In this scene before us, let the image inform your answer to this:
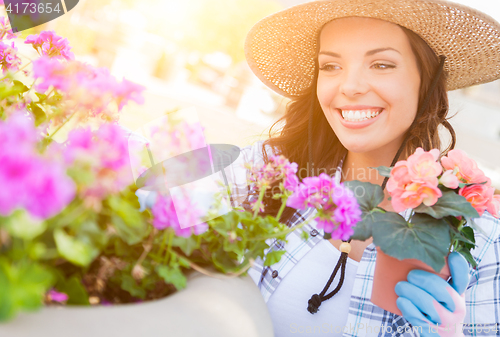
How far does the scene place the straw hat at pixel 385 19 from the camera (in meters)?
1.24

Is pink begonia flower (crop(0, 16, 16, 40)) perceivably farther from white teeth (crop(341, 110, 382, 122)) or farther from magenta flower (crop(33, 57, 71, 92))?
white teeth (crop(341, 110, 382, 122))

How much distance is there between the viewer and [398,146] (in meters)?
1.56

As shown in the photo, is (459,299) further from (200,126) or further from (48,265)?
(48,265)

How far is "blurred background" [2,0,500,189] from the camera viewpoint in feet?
29.6

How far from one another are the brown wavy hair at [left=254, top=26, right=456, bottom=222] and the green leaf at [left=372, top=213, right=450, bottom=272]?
0.68 m

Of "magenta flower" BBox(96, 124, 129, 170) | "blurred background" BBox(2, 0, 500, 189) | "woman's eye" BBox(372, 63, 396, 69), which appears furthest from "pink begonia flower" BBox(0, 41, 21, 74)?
"blurred background" BBox(2, 0, 500, 189)

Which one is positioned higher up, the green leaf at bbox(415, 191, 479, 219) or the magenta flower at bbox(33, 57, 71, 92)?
the magenta flower at bbox(33, 57, 71, 92)

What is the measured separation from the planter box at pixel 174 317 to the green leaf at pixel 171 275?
15 mm

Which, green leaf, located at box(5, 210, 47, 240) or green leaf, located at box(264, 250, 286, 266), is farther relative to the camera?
green leaf, located at box(264, 250, 286, 266)

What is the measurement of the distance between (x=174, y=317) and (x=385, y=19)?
1.24 meters

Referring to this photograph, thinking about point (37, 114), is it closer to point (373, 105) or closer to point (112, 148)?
point (112, 148)

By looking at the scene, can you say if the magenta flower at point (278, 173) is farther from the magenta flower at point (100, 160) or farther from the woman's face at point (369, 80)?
the woman's face at point (369, 80)

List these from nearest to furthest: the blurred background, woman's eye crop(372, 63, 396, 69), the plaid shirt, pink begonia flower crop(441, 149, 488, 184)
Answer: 1. pink begonia flower crop(441, 149, 488, 184)
2. the plaid shirt
3. woman's eye crop(372, 63, 396, 69)
4. the blurred background

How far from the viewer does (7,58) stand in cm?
71
